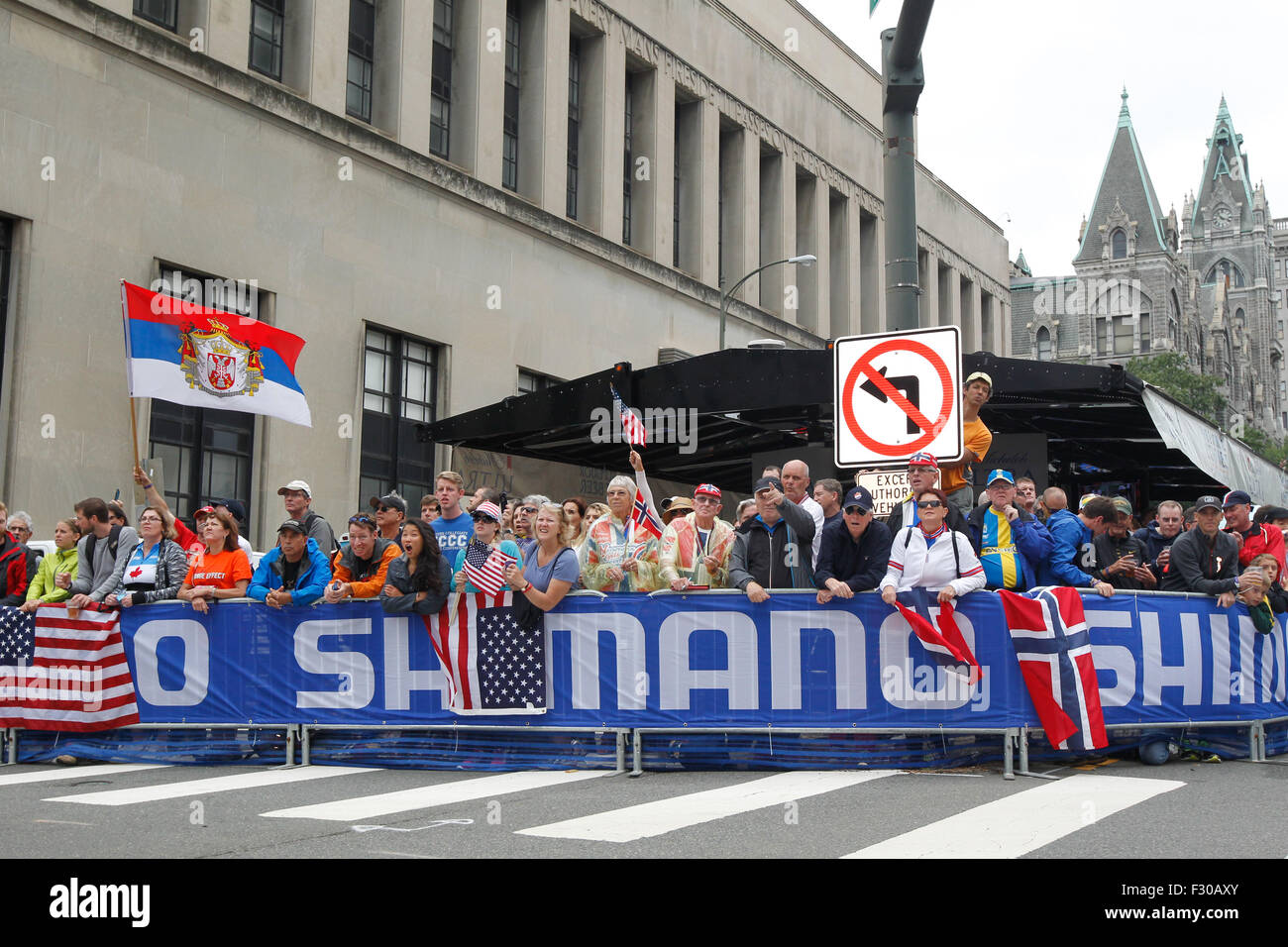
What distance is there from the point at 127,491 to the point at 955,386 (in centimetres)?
1460


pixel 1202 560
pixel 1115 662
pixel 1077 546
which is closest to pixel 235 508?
pixel 1077 546

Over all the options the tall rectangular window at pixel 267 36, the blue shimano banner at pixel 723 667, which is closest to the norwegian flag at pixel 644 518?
the blue shimano banner at pixel 723 667

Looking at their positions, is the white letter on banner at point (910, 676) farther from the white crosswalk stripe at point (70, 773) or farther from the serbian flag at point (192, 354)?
the serbian flag at point (192, 354)

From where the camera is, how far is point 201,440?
21.2m

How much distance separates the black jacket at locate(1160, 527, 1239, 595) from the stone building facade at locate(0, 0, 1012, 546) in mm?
14090

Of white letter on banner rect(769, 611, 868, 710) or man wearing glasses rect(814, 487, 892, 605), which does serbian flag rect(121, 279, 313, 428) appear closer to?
white letter on banner rect(769, 611, 868, 710)

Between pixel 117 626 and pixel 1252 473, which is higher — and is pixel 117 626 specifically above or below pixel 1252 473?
below

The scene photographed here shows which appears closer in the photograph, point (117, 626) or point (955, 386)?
point (955, 386)

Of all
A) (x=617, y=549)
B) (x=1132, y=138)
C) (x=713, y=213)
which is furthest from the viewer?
(x=1132, y=138)

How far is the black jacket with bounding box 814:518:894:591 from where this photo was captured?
31.8 ft

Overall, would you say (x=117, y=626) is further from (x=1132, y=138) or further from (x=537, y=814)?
(x=1132, y=138)

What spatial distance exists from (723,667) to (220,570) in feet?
14.6

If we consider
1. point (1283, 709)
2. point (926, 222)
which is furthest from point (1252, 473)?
point (926, 222)
